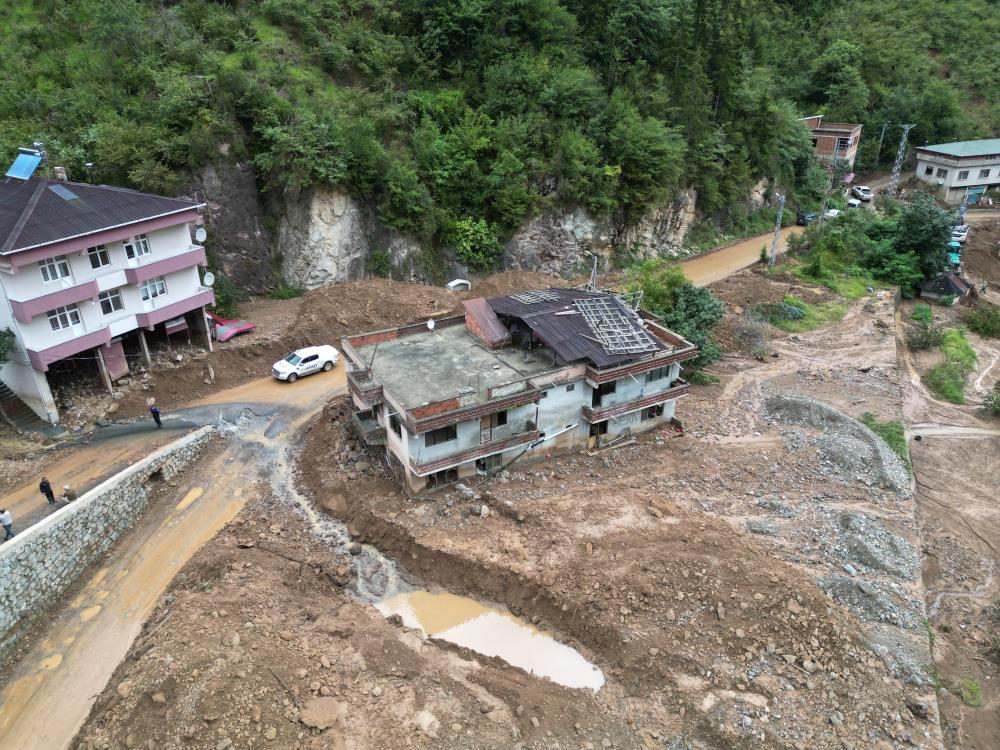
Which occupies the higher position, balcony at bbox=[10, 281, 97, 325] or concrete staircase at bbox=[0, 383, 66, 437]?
balcony at bbox=[10, 281, 97, 325]

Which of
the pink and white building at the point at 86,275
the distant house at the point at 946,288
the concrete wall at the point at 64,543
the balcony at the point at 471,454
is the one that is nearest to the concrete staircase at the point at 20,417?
the pink and white building at the point at 86,275

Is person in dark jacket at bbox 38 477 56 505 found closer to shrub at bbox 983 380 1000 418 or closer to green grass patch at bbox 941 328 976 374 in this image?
shrub at bbox 983 380 1000 418

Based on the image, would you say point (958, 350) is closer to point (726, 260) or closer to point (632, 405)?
point (726, 260)

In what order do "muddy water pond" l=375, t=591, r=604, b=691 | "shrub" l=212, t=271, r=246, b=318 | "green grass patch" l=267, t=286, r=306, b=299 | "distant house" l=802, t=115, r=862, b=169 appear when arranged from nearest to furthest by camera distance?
"muddy water pond" l=375, t=591, r=604, b=691, "shrub" l=212, t=271, r=246, b=318, "green grass patch" l=267, t=286, r=306, b=299, "distant house" l=802, t=115, r=862, b=169

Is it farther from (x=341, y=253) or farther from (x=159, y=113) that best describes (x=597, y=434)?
(x=159, y=113)

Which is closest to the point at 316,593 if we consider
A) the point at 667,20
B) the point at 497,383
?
the point at 497,383

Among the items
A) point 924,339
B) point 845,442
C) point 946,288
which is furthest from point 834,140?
point 845,442

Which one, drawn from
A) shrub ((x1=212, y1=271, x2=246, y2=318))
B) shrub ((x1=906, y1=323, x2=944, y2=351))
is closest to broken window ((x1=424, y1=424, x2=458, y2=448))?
shrub ((x1=212, y1=271, x2=246, y2=318))
